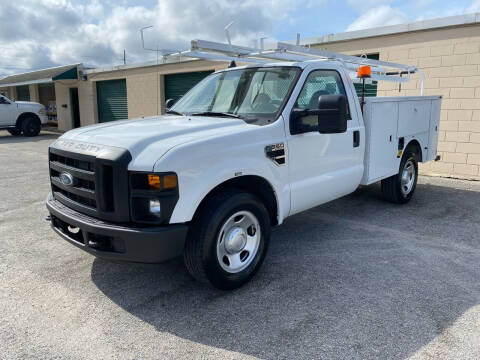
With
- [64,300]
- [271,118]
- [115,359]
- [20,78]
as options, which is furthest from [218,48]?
[20,78]

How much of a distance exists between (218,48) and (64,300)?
3217mm

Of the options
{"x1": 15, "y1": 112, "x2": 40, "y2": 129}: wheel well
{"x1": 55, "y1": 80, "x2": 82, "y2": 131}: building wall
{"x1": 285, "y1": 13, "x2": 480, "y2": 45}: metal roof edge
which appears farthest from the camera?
{"x1": 55, "y1": 80, "x2": 82, "y2": 131}: building wall

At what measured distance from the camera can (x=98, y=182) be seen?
2980 millimetres

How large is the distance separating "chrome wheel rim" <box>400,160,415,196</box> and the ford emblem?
4841mm

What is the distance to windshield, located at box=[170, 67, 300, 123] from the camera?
3.89m

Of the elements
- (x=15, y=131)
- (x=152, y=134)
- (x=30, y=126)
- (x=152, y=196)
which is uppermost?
(x=152, y=134)

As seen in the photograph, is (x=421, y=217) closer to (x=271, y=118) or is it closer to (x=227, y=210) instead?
(x=271, y=118)

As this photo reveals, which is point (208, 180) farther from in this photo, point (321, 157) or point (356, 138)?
point (356, 138)

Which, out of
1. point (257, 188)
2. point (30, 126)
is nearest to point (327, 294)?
point (257, 188)

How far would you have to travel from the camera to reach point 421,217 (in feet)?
18.6

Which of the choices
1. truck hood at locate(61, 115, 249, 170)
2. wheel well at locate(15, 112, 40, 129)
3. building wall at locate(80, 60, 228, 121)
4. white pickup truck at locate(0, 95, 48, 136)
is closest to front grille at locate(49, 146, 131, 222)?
truck hood at locate(61, 115, 249, 170)

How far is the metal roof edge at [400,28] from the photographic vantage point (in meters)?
7.82

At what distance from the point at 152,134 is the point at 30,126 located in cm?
1763

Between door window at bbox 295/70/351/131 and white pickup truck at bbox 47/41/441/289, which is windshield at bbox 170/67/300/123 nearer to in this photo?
white pickup truck at bbox 47/41/441/289
